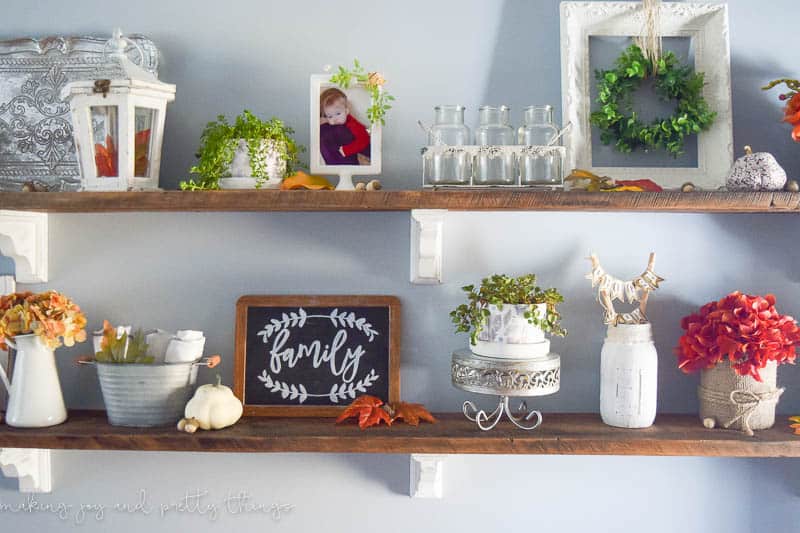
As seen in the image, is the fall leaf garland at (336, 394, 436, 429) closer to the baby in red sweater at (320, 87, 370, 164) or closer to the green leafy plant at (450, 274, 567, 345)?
the green leafy plant at (450, 274, 567, 345)

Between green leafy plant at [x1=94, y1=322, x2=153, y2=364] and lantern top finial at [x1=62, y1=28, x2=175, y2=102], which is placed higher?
lantern top finial at [x1=62, y1=28, x2=175, y2=102]

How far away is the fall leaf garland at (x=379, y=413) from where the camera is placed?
4.21ft

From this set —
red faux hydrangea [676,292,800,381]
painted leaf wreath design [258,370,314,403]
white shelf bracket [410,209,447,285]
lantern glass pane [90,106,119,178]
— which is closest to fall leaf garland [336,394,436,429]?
painted leaf wreath design [258,370,314,403]

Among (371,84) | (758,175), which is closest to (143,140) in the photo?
(371,84)

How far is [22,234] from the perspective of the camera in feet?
4.50

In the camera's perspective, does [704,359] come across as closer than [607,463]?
Yes

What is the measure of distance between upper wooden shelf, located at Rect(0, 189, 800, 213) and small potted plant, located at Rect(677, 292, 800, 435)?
19cm

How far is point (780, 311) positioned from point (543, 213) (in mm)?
523

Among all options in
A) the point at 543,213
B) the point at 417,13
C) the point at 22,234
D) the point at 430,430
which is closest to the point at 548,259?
the point at 543,213

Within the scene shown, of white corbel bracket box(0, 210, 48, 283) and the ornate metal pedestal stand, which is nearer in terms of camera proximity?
the ornate metal pedestal stand

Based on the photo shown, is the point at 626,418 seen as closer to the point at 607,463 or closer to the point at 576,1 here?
the point at 607,463

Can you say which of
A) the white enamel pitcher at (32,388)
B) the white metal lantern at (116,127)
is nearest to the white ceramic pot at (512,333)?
the white metal lantern at (116,127)

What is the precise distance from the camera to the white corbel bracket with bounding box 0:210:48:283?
135 centimetres

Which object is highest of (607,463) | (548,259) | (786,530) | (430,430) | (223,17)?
(223,17)
